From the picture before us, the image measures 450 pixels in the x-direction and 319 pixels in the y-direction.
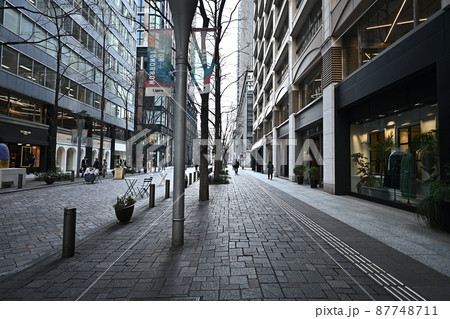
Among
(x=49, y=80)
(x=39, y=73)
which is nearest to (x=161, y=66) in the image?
(x=39, y=73)

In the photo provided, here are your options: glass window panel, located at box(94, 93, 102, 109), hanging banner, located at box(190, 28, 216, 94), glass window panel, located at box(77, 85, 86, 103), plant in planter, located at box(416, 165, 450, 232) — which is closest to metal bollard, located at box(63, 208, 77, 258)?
hanging banner, located at box(190, 28, 216, 94)

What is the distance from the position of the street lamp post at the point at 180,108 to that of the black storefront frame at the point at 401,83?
658 centimetres

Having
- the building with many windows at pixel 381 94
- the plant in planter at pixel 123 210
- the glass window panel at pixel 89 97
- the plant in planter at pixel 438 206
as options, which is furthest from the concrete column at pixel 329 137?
the glass window panel at pixel 89 97

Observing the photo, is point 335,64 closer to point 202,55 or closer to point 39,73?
point 202,55

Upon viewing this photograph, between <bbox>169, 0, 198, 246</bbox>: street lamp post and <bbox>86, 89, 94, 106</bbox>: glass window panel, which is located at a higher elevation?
<bbox>86, 89, 94, 106</bbox>: glass window panel

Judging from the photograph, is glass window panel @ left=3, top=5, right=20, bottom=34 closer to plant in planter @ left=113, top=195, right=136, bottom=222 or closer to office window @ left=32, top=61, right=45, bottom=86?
office window @ left=32, top=61, right=45, bottom=86

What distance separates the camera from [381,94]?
9711 millimetres

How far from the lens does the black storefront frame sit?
6.27 metres

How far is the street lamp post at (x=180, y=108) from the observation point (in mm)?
4461

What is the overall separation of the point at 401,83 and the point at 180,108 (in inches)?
318

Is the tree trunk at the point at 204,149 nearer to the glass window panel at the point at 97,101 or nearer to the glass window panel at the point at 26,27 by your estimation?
A: the glass window panel at the point at 26,27

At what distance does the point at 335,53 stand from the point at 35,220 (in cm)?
1446

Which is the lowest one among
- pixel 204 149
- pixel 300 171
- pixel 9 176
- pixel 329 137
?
pixel 9 176

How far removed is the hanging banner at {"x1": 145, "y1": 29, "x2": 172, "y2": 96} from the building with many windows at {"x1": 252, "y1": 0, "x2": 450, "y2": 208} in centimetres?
708
